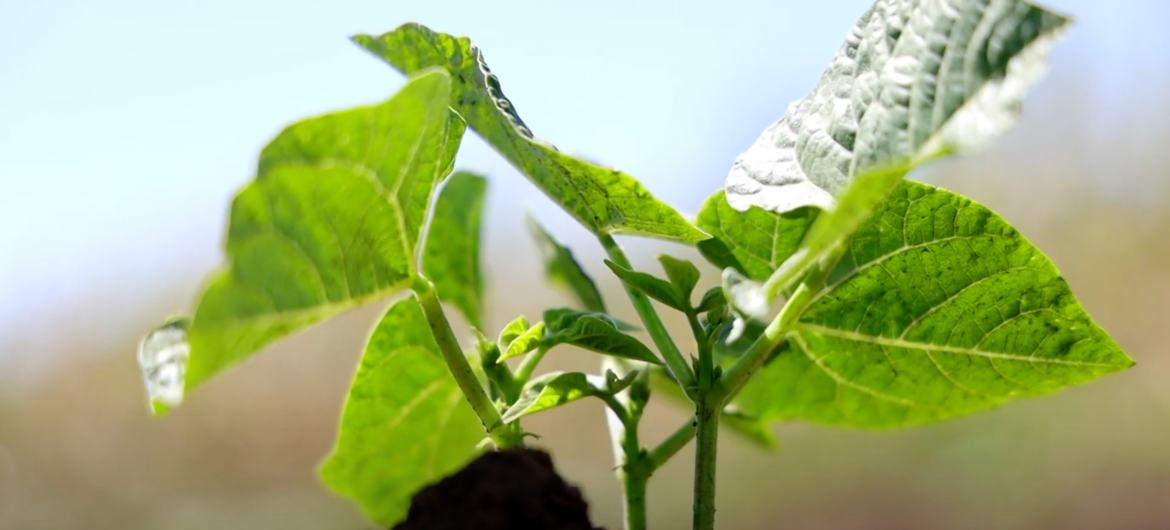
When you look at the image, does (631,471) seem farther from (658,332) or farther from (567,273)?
(567,273)

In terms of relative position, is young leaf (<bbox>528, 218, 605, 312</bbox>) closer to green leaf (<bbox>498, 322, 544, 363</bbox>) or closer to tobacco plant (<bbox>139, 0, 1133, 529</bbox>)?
tobacco plant (<bbox>139, 0, 1133, 529</bbox>)

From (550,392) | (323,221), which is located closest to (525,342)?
(550,392)

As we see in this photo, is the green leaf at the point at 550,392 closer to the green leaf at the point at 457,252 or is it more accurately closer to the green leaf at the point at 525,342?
the green leaf at the point at 525,342

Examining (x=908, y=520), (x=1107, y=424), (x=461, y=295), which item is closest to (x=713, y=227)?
(x=461, y=295)

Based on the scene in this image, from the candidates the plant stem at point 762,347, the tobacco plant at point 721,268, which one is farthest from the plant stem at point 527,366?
the plant stem at point 762,347

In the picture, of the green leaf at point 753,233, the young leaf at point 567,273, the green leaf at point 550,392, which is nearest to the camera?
the green leaf at point 550,392

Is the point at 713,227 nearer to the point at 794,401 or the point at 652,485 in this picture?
the point at 794,401
